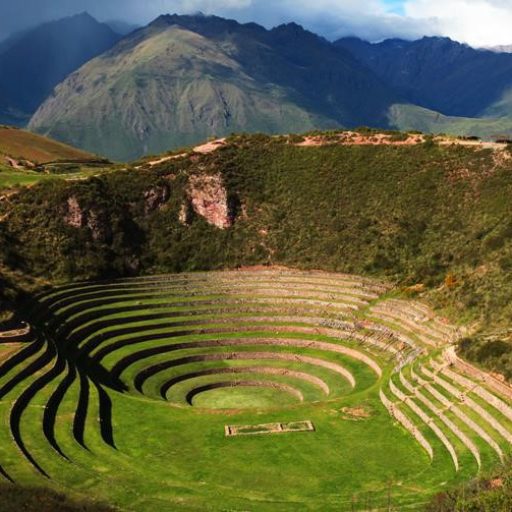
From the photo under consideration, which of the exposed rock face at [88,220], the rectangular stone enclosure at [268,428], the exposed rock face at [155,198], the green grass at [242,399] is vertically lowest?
the green grass at [242,399]

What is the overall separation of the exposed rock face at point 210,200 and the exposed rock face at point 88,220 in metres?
9.68

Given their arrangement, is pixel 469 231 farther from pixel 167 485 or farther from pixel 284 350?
pixel 167 485

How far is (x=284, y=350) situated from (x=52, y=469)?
27131 mm

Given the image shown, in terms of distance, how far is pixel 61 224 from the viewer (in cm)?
6769

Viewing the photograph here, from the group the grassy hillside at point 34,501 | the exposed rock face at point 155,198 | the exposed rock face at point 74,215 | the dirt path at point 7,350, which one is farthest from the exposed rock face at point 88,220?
the grassy hillside at point 34,501

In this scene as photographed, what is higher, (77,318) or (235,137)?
(235,137)

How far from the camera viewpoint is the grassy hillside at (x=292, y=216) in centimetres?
6322

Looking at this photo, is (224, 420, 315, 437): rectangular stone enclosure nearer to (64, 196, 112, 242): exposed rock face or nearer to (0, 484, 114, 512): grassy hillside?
(0, 484, 114, 512): grassy hillside

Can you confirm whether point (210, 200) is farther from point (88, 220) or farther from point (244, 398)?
point (244, 398)

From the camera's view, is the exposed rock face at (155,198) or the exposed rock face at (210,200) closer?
the exposed rock face at (155,198)

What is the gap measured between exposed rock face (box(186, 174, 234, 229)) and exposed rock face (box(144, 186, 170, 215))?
9.00 feet

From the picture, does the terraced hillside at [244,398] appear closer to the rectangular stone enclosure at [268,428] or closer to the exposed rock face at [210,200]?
the rectangular stone enclosure at [268,428]

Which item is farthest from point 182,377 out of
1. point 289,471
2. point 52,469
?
point 52,469

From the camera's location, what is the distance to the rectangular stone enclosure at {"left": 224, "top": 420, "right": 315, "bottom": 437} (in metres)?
38.5
